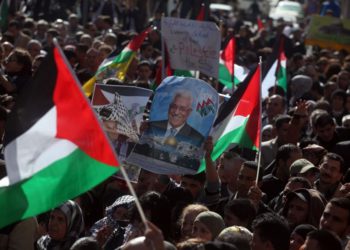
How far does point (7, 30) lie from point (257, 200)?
11.8 m

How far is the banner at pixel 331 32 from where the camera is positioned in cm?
2214

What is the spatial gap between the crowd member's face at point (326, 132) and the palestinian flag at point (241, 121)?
1923 mm

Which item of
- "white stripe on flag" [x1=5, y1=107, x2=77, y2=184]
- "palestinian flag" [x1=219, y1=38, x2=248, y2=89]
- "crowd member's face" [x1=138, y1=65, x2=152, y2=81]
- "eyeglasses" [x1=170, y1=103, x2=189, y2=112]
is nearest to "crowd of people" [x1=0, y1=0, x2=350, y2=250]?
"eyeglasses" [x1=170, y1=103, x2=189, y2=112]

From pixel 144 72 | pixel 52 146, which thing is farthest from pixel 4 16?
pixel 52 146

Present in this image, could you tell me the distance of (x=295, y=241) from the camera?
701cm

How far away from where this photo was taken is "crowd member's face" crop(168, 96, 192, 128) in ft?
26.6

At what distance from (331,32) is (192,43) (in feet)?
35.7

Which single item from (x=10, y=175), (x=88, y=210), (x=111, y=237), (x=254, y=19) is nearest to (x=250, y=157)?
(x=88, y=210)

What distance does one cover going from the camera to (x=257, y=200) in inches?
315

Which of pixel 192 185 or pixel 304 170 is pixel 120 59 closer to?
pixel 304 170

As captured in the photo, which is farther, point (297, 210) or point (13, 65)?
point (13, 65)

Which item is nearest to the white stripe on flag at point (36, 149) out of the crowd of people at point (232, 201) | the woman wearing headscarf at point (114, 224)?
the crowd of people at point (232, 201)

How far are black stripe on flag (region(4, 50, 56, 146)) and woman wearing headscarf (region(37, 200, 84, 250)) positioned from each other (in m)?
1.33

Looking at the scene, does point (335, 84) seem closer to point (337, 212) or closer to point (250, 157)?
point (250, 157)
